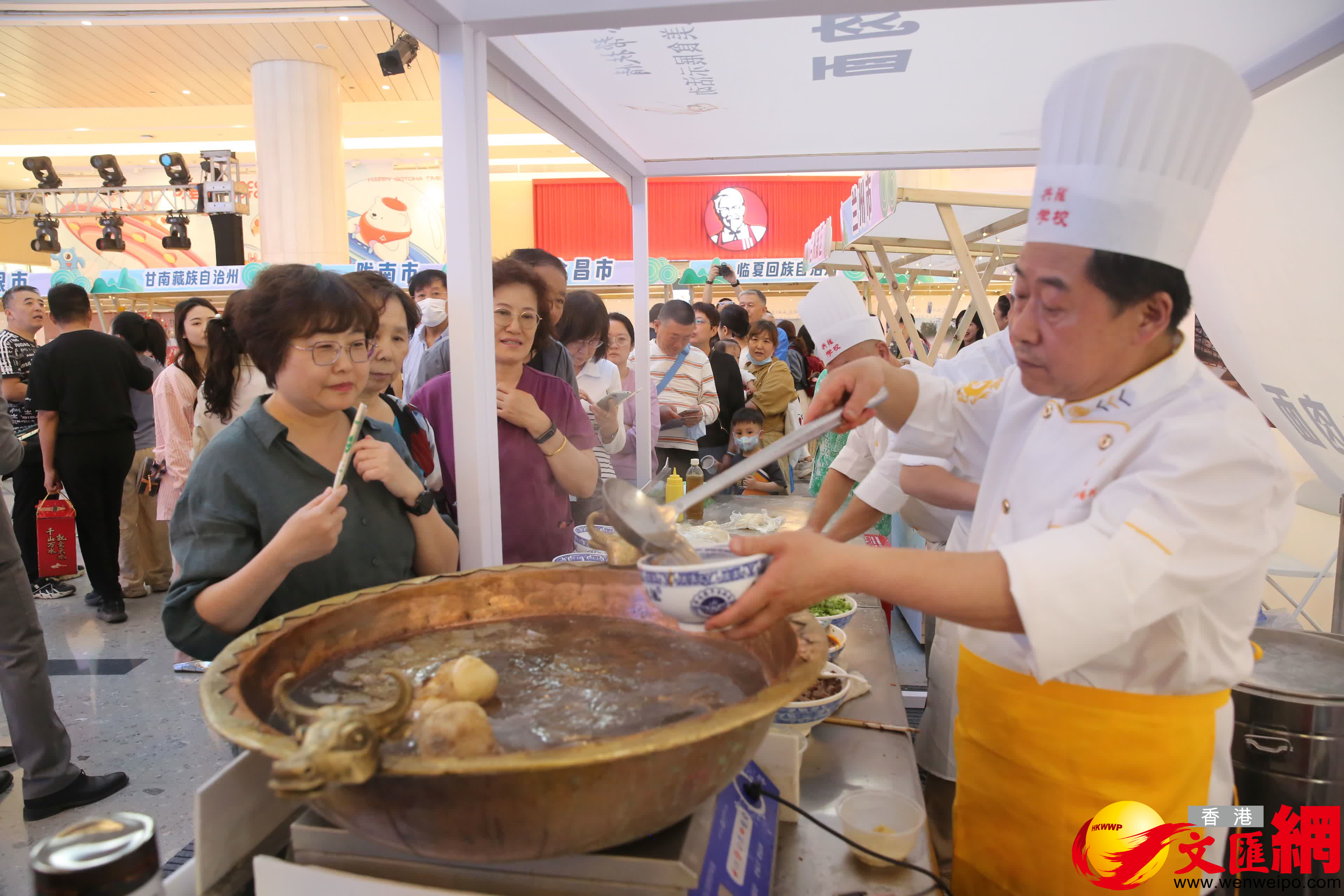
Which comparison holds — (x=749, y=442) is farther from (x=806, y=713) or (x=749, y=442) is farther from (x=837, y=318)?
(x=806, y=713)

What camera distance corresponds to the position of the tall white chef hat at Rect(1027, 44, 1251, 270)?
1160 millimetres

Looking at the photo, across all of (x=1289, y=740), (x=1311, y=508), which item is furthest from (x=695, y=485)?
(x=1311, y=508)

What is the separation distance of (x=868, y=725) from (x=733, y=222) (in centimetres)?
1978

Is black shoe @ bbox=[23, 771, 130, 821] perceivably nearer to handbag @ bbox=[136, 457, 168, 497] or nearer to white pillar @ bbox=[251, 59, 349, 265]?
handbag @ bbox=[136, 457, 168, 497]

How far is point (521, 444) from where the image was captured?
249 centimetres

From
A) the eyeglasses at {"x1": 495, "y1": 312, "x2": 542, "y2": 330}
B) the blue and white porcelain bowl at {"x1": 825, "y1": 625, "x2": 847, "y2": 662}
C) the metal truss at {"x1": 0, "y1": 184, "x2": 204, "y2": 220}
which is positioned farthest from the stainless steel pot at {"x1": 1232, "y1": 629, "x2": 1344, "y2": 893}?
the metal truss at {"x1": 0, "y1": 184, "x2": 204, "y2": 220}

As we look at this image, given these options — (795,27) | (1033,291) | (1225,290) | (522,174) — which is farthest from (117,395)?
(522,174)

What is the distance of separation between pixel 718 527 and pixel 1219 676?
1.95 m

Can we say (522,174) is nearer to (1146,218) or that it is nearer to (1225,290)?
(1225,290)

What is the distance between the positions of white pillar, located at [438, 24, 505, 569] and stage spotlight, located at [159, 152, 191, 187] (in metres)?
12.2

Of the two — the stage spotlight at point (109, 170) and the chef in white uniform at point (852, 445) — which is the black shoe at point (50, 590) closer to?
the chef in white uniform at point (852, 445)

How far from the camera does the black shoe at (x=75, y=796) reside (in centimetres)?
290

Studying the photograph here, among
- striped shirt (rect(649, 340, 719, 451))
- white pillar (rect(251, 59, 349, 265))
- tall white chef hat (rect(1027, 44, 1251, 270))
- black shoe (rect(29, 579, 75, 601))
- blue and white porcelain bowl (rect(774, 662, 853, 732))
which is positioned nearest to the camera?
tall white chef hat (rect(1027, 44, 1251, 270))

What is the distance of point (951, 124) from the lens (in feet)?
10.1
